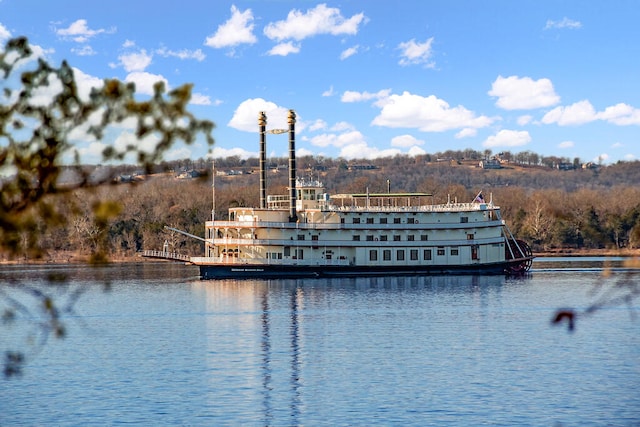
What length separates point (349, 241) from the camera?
79.0m

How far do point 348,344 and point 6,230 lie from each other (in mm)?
33021

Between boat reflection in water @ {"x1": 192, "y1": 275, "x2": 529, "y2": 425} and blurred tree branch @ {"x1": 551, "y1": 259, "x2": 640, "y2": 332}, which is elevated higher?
blurred tree branch @ {"x1": 551, "y1": 259, "x2": 640, "y2": 332}

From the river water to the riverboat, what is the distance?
15482 mm

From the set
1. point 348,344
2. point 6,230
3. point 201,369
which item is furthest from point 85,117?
point 348,344

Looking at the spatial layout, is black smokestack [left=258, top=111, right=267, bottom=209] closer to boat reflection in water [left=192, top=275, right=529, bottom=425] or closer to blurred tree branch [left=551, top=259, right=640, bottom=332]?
boat reflection in water [left=192, top=275, right=529, bottom=425]

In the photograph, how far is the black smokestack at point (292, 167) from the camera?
79.9 m

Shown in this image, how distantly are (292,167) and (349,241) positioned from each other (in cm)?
905

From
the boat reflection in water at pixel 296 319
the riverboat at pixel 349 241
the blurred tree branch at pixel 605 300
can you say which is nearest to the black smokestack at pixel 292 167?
the riverboat at pixel 349 241

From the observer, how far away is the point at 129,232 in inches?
4715

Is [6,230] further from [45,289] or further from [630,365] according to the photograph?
[45,289]

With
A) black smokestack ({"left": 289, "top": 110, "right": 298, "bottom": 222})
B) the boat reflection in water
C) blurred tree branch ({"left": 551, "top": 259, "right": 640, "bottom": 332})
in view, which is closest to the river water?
the boat reflection in water

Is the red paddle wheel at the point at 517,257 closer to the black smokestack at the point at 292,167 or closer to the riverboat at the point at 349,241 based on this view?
the riverboat at the point at 349,241

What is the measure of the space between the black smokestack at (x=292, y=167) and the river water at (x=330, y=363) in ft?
58.4

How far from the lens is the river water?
91.6 feet
